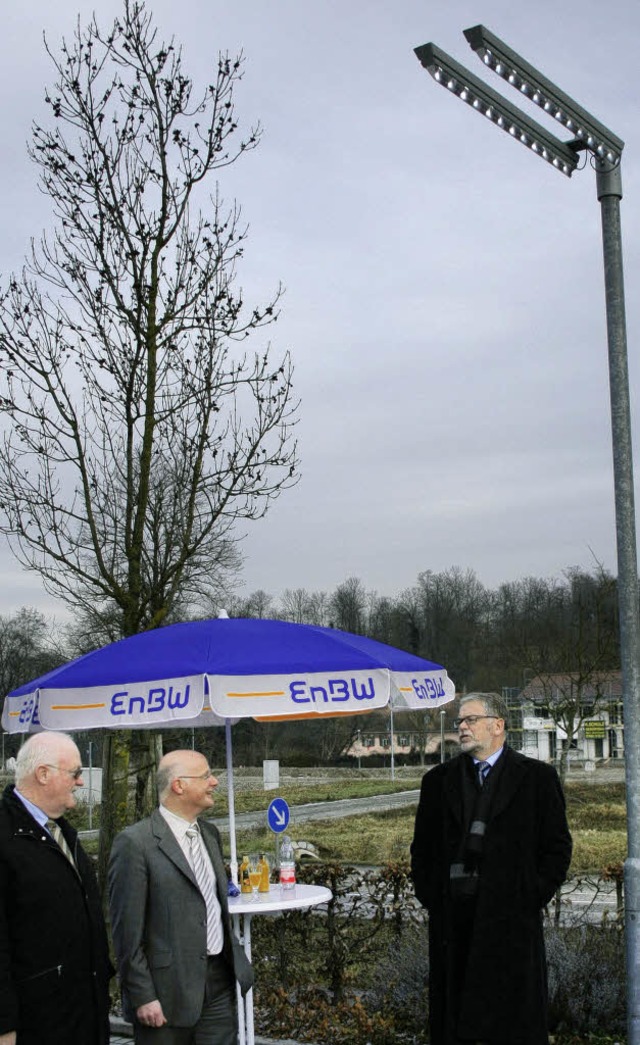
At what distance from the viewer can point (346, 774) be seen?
62906mm

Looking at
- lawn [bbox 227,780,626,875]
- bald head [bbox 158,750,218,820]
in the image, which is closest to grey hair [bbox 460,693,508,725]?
bald head [bbox 158,750,218,820]

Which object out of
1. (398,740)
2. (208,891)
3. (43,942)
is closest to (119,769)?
(208,891)

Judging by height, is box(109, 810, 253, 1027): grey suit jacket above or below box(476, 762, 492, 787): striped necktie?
below

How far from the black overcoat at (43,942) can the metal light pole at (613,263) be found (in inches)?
116

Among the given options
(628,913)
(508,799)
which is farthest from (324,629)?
(628,913)

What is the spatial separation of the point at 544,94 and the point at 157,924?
184 inches

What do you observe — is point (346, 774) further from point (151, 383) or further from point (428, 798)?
point (428, 798)

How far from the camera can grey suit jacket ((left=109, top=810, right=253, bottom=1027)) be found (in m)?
4.91

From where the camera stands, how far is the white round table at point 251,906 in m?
6.19

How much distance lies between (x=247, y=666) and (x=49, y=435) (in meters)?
6.37

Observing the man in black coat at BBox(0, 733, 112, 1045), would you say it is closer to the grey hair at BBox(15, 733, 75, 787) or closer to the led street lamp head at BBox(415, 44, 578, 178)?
the grey hair at BBox(15, 733, 75, 787)

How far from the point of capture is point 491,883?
5.25 m

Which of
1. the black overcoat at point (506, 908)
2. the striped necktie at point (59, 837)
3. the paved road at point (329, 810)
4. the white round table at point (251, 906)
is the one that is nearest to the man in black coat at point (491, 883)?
the black overcoat at point (506, 908)

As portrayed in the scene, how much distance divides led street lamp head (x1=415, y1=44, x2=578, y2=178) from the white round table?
4445 mm
